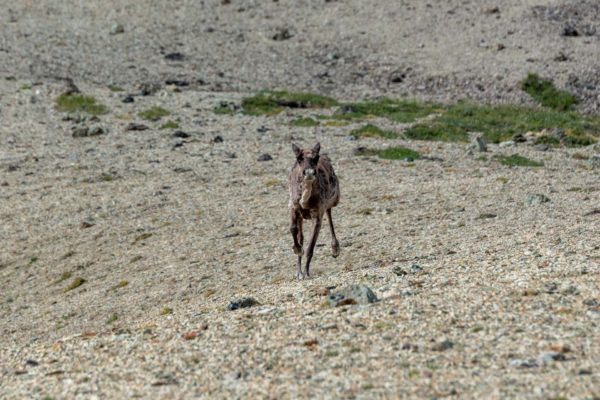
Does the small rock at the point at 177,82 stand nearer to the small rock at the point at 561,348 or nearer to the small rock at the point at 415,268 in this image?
the small rock at the point at 415,268

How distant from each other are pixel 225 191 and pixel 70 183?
14.3 ft

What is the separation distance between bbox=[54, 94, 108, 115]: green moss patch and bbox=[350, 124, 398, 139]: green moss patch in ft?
29.3

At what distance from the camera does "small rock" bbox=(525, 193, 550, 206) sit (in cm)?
2409

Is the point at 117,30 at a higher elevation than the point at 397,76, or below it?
higher

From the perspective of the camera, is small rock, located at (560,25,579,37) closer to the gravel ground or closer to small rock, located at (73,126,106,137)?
the gravel ground

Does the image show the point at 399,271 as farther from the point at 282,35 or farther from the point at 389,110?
the point at 282,35

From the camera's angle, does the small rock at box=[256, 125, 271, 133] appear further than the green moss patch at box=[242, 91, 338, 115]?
No

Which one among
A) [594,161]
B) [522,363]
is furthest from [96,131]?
[522,363]

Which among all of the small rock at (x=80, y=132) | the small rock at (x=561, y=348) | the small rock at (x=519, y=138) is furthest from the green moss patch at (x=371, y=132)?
the small rock at (x=561, y=348)

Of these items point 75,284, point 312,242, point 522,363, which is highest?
point 522,363

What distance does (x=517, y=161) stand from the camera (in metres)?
29.8

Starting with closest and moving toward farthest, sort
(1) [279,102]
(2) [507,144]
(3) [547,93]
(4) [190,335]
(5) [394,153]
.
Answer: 1. (4) [190,335]
2. (5) [394,153]
3. (2) [507,144]
4. (1) [279,102]
5. (3) [547,93]

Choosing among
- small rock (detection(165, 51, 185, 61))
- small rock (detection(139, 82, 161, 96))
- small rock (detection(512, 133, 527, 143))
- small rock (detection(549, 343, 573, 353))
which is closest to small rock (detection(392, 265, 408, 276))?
small rock (detection(549, 343, 573, 353))

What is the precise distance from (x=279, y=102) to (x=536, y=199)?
53.6 ft
